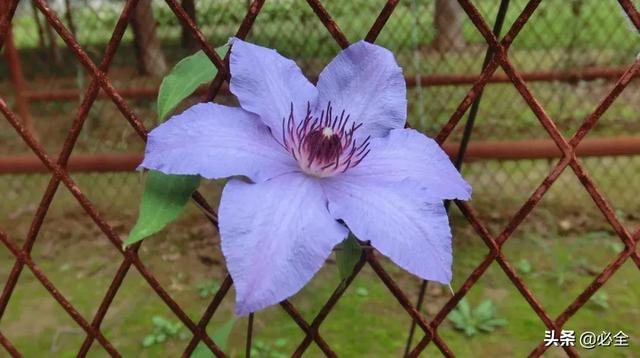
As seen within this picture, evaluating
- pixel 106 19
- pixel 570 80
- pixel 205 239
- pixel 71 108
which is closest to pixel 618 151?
pixel 570 80

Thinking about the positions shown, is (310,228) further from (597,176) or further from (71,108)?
(71,108)

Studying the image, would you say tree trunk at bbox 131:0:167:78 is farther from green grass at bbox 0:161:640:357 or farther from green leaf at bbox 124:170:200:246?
green leaf at bbox 124:170:200:246

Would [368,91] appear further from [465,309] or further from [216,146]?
[465,309]

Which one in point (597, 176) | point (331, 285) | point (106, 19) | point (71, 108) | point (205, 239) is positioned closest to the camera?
point (331, 285)

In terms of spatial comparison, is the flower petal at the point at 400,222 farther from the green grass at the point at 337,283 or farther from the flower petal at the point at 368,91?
the green grass at the point at 337,283

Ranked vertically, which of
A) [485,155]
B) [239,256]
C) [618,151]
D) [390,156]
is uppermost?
[618,151]

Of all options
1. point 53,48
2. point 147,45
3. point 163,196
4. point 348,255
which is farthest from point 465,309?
point 53,48

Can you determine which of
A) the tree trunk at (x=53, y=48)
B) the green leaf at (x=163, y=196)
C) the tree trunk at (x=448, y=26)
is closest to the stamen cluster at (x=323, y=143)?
the green leaf at (x=163, y=196)

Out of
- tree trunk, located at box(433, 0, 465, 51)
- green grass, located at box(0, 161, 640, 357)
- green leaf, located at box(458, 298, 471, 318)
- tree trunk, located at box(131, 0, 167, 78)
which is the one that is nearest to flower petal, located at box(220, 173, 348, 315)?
green grass, located at box(0, 161, 640, 357)
